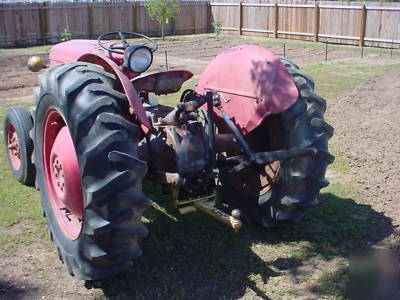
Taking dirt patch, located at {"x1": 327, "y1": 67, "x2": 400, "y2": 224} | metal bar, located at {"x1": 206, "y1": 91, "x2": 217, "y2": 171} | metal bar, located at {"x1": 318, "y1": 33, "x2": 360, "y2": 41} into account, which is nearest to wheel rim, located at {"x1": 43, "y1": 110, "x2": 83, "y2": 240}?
metal bar, located at {"x1": 206, "y1": 91, "x2": 217, "y2": 171}

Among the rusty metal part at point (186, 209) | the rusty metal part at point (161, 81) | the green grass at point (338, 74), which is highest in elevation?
the rusty metal part at point (161, 81)

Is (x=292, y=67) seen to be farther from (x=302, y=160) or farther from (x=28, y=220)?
(x=28, y=220)

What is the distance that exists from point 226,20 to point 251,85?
78.6 feet

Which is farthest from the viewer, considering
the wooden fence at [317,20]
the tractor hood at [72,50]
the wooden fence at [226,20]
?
the wooden fence at [226,20]

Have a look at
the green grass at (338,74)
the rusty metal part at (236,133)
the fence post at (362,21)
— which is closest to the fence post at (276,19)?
the fence post at (362,21)

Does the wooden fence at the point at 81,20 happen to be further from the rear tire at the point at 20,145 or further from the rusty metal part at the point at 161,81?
the rusty metal part at the point at 161,81

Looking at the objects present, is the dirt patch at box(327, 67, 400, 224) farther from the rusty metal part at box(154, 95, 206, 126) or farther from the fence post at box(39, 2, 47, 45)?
the fence post at box(39, 2, 47, 45)

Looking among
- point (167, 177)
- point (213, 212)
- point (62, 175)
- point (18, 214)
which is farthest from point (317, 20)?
point (62, 175)

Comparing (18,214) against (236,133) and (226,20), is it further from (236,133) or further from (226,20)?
(226,20)

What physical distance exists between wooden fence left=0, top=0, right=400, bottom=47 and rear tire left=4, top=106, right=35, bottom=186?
16.3 meters

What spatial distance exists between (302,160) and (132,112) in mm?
1426

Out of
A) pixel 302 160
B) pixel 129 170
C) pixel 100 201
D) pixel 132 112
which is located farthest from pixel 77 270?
pixel 302 160

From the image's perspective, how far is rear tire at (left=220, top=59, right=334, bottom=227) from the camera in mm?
4164

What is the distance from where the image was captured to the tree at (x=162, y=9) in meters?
23.7
